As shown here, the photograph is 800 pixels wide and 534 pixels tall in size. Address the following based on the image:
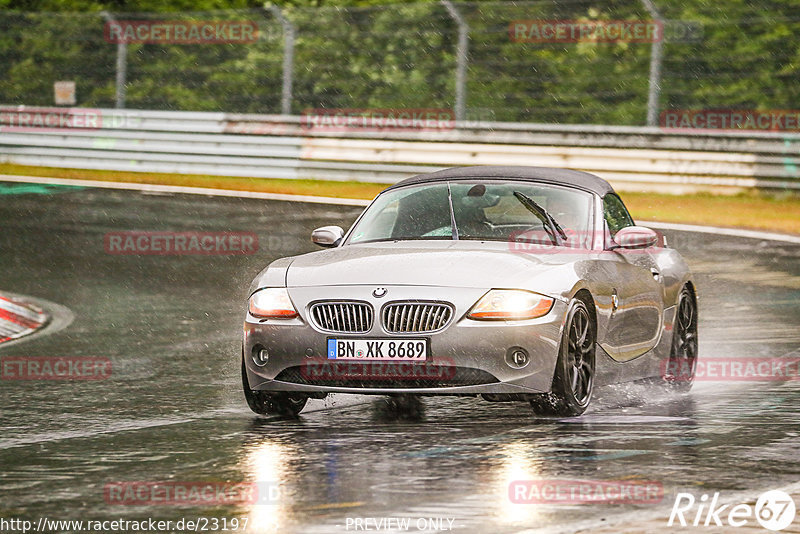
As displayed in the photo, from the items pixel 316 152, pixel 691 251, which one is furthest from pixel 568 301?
pixel 316 152

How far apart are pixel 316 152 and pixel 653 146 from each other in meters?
5.24

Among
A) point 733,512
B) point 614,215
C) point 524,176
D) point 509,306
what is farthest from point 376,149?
point 733,512

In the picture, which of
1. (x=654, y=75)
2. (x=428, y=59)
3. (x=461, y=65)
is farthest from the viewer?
(x=428, y=59)

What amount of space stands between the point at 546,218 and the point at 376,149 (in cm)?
1515

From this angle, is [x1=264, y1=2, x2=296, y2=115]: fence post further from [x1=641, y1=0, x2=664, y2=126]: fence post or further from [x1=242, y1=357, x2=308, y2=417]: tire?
[x1=242, y1=357, x2=308, y2=417]: tire

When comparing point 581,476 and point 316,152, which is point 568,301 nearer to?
point 581,476

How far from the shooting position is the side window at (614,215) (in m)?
10.7

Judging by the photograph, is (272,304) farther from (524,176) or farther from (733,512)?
(733,512)

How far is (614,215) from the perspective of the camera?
10961 mm

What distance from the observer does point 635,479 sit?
7.57m

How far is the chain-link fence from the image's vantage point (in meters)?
25.6

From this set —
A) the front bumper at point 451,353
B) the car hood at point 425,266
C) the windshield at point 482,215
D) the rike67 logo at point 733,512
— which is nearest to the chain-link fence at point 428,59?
the windshield at point 482,215

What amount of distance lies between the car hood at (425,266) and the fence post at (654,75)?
14226mm

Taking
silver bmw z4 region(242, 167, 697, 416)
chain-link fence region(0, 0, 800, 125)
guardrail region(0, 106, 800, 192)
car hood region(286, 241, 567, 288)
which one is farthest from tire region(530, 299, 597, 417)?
chain-link fence region(0, 0, 800, 125)
